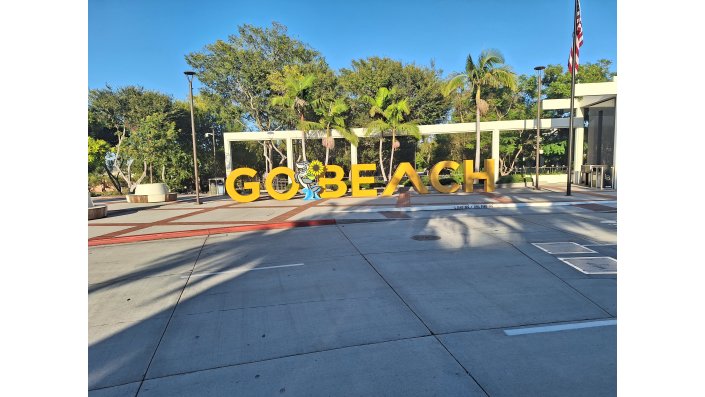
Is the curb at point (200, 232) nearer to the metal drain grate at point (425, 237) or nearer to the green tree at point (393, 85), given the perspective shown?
the metal drain grate at point (425, 237)

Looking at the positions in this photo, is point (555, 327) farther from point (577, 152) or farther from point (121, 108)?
point (121, 108)

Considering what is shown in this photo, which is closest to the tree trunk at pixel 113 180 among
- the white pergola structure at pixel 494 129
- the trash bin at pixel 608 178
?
the white pergola structure at pixel 494 129

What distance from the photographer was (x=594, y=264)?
7383 millimetres

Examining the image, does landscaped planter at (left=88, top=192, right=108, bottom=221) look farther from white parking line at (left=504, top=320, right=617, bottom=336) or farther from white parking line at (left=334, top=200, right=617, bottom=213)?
white parking line at (left=504, top=320, right=617, bottom=336)

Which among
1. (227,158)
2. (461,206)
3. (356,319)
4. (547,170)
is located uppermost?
(227,158)

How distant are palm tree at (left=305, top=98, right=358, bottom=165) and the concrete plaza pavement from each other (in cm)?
1832

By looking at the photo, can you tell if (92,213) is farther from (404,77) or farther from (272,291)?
(404,77)

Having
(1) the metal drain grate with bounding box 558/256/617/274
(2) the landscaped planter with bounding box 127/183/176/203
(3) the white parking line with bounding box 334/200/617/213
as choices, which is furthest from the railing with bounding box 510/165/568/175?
(2) the landscaped planter with bounding box 127/183/176/203

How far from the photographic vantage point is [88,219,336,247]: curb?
11.3 m

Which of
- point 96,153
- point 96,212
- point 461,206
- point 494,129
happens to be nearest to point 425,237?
point 461,206

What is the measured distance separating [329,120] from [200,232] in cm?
1696
